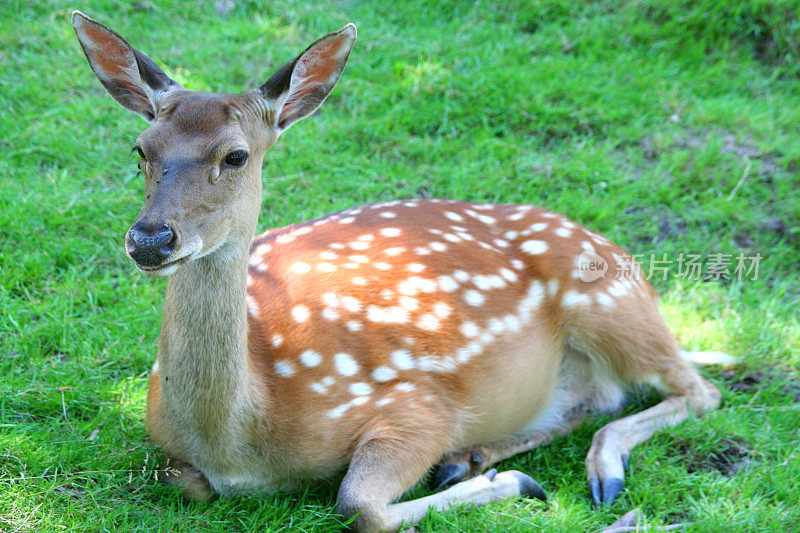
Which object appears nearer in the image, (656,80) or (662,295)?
(662,295)

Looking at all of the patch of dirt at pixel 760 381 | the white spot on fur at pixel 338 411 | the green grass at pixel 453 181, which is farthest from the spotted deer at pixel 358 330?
the patch of dirt at pixel 760 381

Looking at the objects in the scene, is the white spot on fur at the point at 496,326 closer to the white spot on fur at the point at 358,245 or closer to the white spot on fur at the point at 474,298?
the white spot on fur at the point at 474,298

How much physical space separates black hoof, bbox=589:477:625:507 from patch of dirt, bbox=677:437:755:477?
0.40 metres

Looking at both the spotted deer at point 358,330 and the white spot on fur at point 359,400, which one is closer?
the spotted deer at point 358,330

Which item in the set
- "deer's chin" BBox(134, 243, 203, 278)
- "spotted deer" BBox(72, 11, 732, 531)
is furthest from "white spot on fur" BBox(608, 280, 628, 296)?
"deer's chin" BBox(134, 243, 203, 278)

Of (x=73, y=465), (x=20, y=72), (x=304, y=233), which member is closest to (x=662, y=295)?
(x=304, y=233)

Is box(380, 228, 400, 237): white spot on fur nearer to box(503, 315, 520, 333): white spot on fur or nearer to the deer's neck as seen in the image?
box(503, 315, 520, 333): white spot on fur

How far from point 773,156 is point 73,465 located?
178 inches

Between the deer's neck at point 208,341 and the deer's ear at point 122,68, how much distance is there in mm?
678

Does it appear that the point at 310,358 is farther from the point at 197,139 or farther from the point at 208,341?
the point at 197,139

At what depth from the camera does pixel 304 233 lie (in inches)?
144

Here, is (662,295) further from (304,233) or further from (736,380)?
(304,233)

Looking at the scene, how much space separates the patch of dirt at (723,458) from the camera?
3.49m

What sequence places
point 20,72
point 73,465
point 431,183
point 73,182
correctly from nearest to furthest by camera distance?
point 73,465, point 73,182, point 431,183, point 20,72
